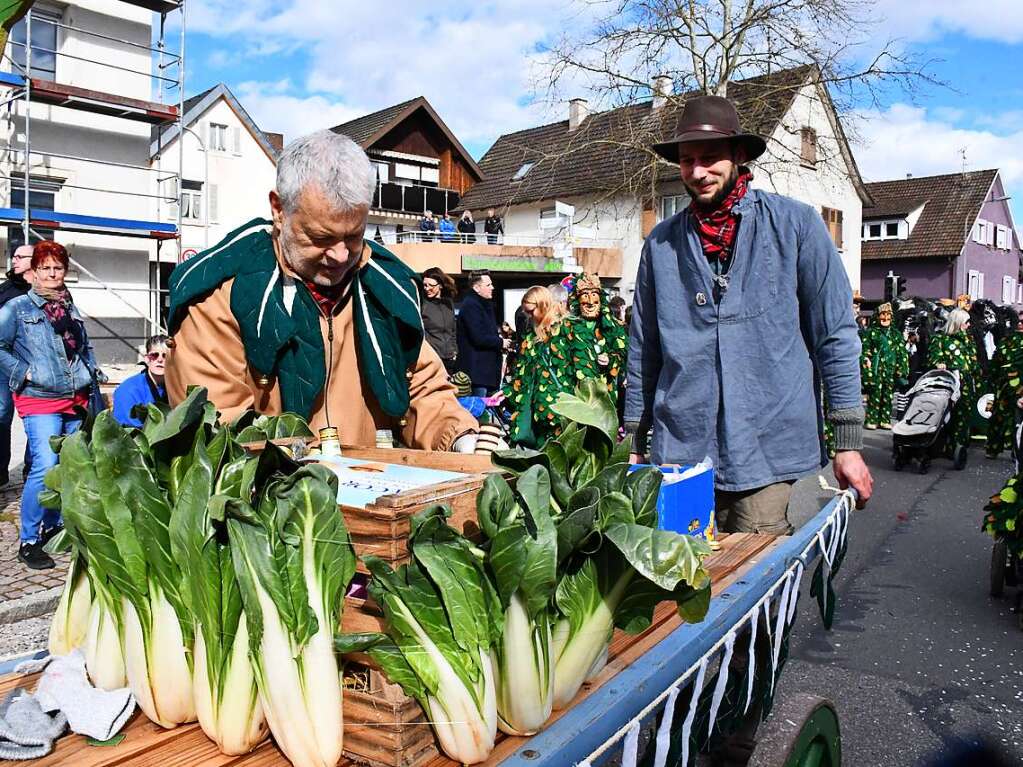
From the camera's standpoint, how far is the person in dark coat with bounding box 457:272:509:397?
30.8 ft

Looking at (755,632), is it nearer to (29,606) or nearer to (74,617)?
(74,617)

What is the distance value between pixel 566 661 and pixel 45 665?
3.04ft

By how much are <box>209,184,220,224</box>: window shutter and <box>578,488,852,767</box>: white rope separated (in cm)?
2604

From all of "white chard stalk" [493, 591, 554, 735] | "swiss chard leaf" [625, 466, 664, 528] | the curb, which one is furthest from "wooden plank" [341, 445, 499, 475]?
the curb

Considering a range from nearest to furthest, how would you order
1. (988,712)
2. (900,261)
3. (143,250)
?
(988,712)
(143,250)
(900,261)

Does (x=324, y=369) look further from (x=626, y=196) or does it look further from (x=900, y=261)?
(x=900, y=261)

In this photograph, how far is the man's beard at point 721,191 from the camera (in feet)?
9.45

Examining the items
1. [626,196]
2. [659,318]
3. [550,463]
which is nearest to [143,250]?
[626,196]

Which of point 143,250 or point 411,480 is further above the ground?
point 143,250

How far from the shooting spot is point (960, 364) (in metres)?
10.5

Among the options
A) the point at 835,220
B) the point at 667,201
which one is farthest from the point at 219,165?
the point at 835,220

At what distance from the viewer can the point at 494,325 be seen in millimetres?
9719

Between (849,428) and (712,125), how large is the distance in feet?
3.67

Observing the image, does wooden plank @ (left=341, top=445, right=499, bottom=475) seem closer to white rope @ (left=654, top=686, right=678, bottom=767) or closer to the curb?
white rope @ (left=654, top=686, right=678, bottom=767)
